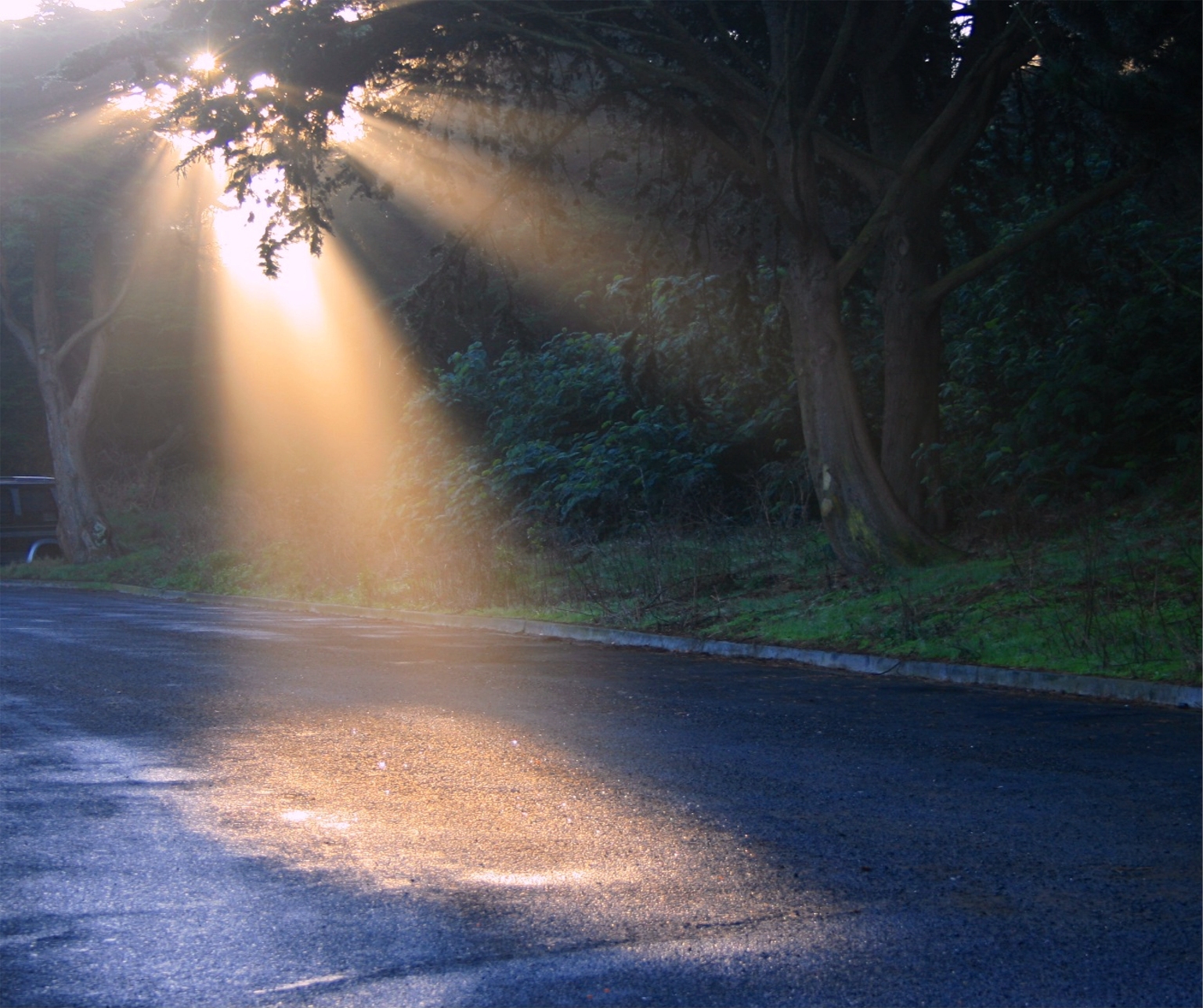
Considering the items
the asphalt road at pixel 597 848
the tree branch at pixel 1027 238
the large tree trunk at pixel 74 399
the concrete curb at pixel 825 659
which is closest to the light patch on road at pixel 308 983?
the asphalt road at pixel 597 848

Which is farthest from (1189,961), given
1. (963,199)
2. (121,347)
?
(121,347)

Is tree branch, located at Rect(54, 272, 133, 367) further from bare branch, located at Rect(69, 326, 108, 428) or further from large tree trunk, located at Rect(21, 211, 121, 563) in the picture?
bare branch, located at Rect(69, 326, 108, 428)

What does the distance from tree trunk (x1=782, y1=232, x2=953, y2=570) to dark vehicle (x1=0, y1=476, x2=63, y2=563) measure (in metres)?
23.9

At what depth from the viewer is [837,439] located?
1473cm

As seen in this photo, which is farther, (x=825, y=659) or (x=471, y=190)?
(x=471, y=190)

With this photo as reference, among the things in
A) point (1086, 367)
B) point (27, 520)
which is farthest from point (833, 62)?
point (27, 520)

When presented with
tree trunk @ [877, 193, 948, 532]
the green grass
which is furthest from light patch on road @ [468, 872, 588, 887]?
tree trunk @ [877, 193, 948, 532]

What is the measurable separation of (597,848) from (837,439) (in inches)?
398

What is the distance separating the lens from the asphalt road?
388 cm

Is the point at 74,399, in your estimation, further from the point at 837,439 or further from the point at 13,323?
the point at 837,439

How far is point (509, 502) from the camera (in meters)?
24.6

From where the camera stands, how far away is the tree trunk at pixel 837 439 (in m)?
14.4

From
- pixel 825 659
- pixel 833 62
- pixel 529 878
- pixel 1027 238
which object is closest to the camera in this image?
pixel 529 878

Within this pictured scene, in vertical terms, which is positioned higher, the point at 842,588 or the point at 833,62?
the point at 833,62
